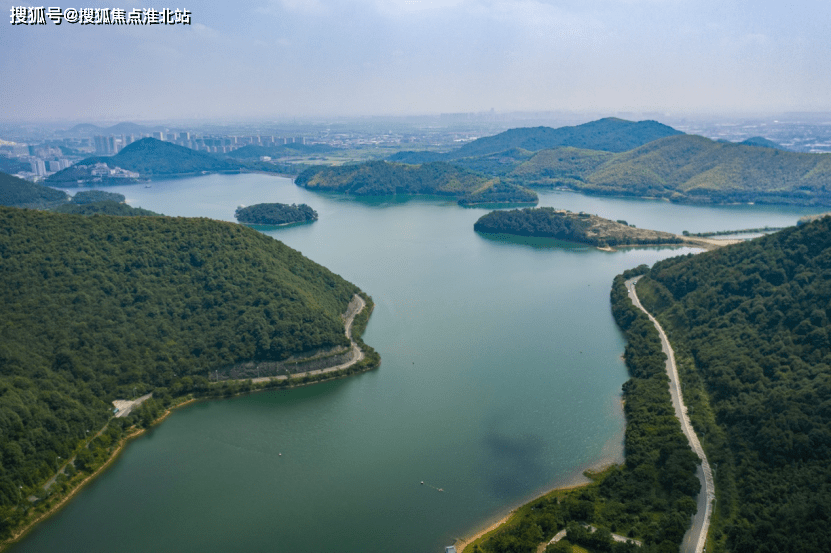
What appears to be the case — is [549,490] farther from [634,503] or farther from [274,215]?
[274,215]

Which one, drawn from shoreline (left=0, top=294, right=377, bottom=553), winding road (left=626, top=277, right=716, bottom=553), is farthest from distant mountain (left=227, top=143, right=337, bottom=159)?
winding road (left=626, top=277, right=716, bottom=553)

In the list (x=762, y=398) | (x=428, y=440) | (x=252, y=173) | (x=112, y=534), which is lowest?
(x=112, y=534)

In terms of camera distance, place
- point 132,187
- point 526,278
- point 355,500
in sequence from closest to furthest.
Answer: point 355,500 → point 526,278 → point 132,187

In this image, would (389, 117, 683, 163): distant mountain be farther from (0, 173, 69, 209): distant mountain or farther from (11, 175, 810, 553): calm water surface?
(11, 175, 810, 553): calm water surface

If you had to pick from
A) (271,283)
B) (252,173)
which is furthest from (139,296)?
(252,173)

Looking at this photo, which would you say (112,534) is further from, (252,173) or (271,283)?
(252,173)
